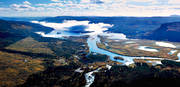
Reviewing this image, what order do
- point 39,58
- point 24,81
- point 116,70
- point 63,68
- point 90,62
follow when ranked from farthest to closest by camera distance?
point 39,58 → point 90,62 → point 63,68 → point 116,70 → point 24,81

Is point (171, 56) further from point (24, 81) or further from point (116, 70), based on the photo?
point (24, 81)

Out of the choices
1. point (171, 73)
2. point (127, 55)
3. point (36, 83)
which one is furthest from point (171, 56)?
point (36, 83)

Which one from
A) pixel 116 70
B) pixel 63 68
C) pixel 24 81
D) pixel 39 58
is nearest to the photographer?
pixel 24 81

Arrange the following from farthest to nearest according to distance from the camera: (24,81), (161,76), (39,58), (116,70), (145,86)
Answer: (39,58) → (116,70) → (24,81) → (161,76) → (145,86)

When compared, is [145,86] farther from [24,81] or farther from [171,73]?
[24,81]

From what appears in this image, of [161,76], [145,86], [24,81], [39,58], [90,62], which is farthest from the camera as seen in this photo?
[39,58]

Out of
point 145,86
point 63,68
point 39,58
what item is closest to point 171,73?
point 145,86

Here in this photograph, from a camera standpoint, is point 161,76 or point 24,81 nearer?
point 161,76

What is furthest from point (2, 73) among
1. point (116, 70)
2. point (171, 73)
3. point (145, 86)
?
point (171, 73)

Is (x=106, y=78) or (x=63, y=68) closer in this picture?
(x=106, y=78)
